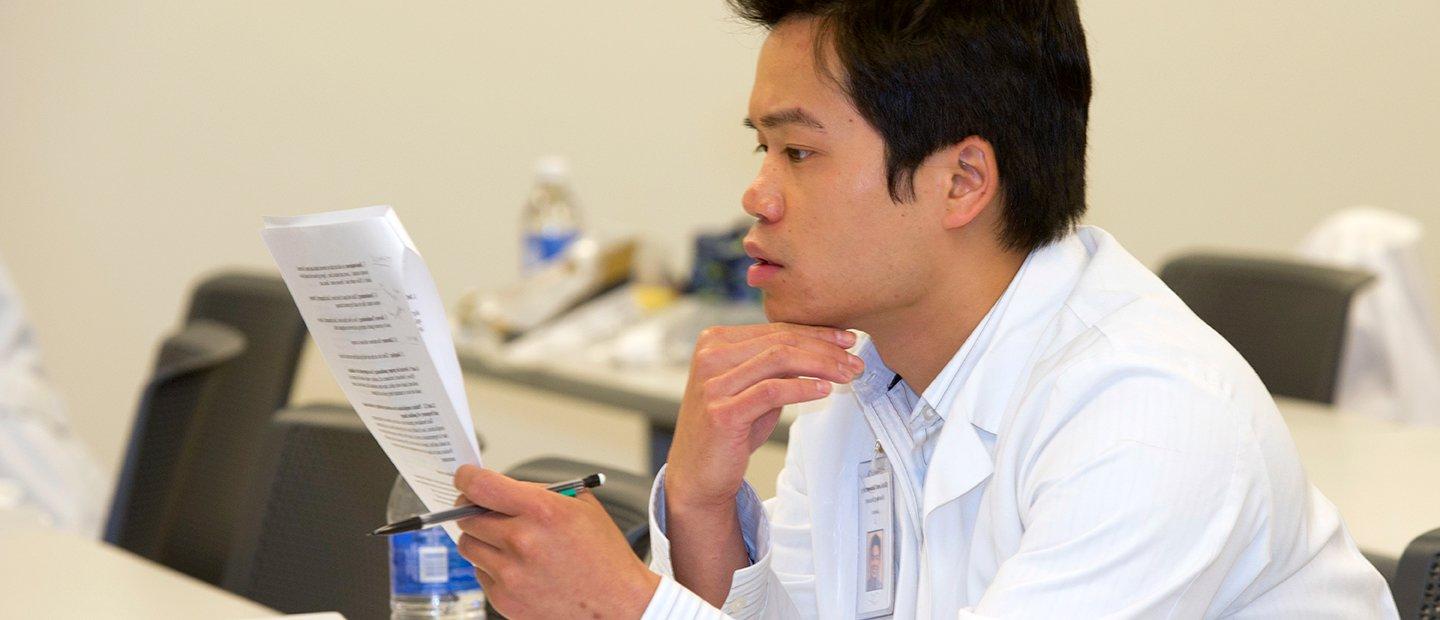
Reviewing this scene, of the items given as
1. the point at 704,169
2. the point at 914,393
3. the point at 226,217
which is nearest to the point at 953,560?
the point at 914,393

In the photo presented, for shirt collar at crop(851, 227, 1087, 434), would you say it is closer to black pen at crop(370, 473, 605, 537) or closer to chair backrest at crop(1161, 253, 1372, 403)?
black pen at crop(370, 473, 605, 537)

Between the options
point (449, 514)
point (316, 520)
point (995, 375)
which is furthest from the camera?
point (316, 520)

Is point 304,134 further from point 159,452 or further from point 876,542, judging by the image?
point 876,542

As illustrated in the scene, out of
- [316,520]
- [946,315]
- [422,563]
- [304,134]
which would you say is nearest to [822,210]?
[946,315]

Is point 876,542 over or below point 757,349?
below

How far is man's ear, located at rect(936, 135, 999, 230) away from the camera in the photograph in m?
1.43

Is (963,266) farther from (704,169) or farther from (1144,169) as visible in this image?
(704,169)

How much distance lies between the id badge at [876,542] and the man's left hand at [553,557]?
13.1 inches

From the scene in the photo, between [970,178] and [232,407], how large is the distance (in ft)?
6.26

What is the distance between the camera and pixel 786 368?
1.43 metres

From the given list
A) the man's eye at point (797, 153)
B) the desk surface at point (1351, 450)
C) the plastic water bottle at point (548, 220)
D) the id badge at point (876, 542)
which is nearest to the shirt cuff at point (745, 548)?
the id badge at point (876, 542)

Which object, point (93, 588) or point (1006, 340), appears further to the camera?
point (93, 588)

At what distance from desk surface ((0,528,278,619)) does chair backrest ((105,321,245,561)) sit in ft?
1.32

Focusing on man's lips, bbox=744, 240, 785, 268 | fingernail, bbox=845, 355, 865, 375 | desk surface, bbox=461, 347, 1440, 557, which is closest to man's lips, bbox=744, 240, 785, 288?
man's lips, bbox=744, 240, 785, 268
